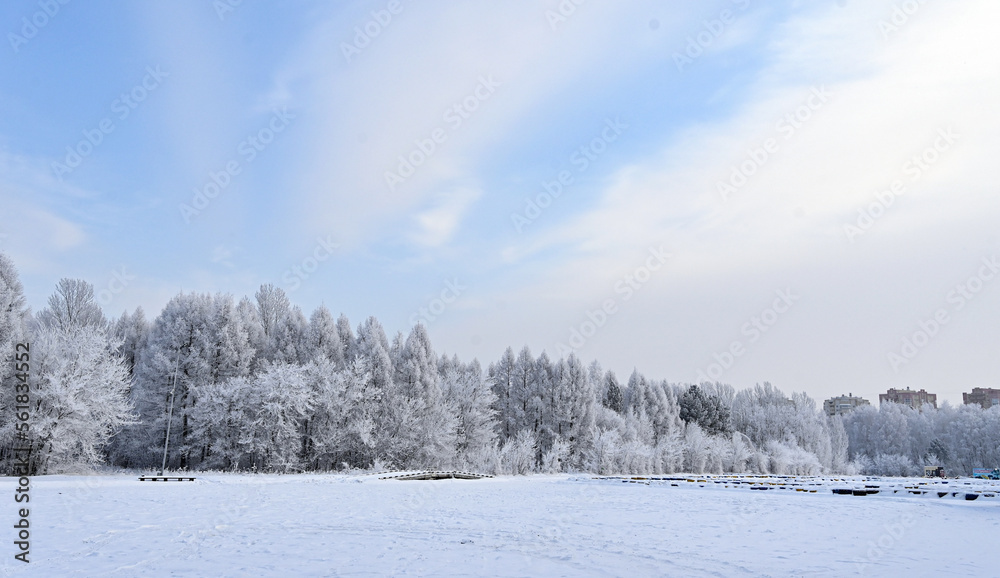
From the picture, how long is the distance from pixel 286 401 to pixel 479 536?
37.3 m

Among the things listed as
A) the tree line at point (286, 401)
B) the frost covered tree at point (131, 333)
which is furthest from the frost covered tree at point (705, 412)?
the frost covered tree at point (131, 333)

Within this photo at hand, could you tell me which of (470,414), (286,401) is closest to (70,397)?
(286,401)

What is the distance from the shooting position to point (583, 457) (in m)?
63.3

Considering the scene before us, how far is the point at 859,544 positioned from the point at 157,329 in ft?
180

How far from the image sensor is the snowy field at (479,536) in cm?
1093

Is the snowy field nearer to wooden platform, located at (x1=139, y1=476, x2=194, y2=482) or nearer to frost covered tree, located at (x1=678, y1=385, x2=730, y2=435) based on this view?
wooden platform, located at (x1=139, y1=476, x2=194, y2=482)

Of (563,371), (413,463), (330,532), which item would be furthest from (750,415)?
(330,532)

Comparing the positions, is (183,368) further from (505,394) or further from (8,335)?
(505,394)

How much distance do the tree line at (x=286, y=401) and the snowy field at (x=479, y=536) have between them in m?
15.8

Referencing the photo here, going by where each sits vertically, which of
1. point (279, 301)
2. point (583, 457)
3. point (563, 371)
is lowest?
point (583, 457)

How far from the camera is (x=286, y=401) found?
48.0 metres

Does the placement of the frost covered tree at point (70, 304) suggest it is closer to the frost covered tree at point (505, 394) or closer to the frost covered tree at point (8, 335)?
the frost covered tree at point (8, 335)

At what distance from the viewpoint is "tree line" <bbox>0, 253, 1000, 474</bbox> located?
38031 mm

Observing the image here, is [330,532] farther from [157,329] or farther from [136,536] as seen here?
[157,329]
